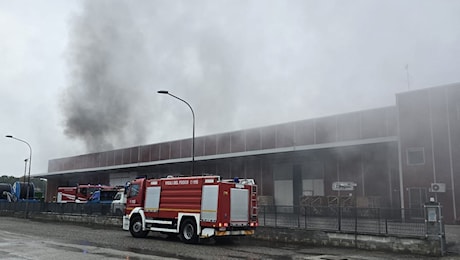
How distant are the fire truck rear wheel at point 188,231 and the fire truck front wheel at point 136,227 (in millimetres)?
2340

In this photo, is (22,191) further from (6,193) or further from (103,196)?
(103,196)

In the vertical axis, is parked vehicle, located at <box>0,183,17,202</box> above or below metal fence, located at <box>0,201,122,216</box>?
above

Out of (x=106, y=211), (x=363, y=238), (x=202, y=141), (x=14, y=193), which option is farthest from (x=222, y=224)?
(x=14, y=193)

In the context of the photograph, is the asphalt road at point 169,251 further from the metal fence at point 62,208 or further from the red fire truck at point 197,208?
the metal fence at point 62,208

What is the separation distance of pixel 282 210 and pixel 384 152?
9821mm

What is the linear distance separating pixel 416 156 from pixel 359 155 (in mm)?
3105

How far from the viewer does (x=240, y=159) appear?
1122 inches

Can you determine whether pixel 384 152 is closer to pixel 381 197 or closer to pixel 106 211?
pixel 381 197

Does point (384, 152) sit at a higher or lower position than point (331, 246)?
higher

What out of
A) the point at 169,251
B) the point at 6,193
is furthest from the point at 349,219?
the point at 6,193

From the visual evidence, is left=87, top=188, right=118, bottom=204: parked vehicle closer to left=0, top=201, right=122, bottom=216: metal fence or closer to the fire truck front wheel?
left=0, top=201, right=122, bottom=216: metal fence

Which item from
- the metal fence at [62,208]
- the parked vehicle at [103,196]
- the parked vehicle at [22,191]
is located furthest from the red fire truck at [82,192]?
the metal fence at [62,208]

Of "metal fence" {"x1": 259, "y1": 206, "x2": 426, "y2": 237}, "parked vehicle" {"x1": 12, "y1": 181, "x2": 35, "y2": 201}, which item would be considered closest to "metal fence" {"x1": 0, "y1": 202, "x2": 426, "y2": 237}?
"metal fence" {"x1": 259, "y1": 206, "x2": 426, "y2": 237}

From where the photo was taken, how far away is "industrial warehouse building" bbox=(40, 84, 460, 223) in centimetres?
1909
